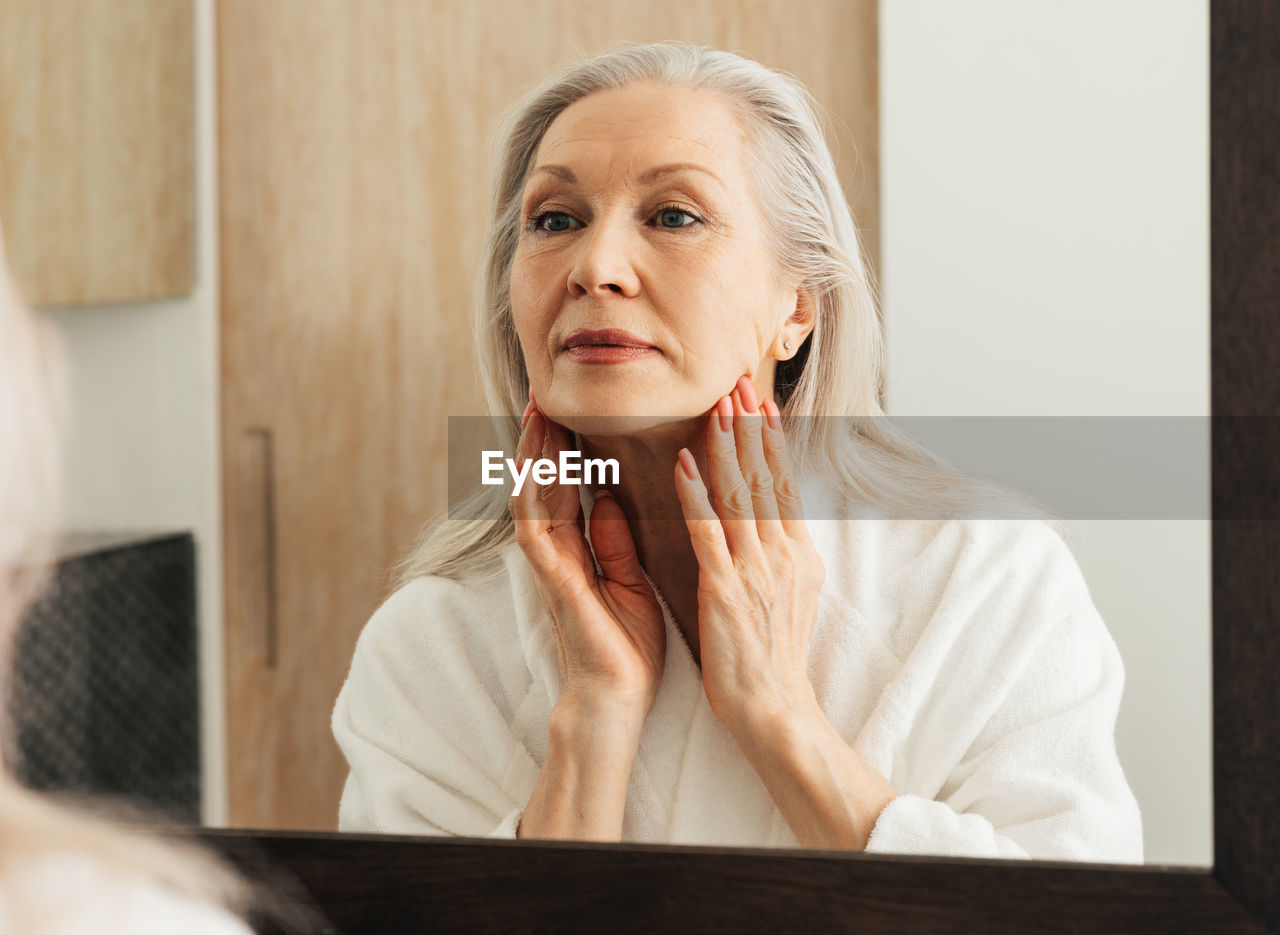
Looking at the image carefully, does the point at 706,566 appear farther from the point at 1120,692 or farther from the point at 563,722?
the point at 1120,692

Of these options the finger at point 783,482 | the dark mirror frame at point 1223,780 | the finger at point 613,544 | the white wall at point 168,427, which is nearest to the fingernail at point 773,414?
the finger at point 783,482

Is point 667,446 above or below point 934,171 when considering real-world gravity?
below

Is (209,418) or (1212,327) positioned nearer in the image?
(1212,327)

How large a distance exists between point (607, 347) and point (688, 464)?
8cm

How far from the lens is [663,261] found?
0.58m

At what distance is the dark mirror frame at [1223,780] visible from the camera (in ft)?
1.72

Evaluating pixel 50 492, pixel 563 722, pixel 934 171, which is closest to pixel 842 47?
pixel 934 171

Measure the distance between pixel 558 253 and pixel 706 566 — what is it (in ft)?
0.65

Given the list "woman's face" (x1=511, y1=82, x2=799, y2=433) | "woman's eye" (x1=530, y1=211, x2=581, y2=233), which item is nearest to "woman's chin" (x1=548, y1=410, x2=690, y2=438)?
"woman's face" (x1=511, y1=82, x2=799, y2=433)

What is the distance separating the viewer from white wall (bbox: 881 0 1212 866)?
543 mm

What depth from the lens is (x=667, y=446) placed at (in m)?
0.59

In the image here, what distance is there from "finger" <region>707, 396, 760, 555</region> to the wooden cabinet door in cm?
15

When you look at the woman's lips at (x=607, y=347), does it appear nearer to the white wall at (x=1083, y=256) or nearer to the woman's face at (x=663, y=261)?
the woman's face at (x=663, y=261)

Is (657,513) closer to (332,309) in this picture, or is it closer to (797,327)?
(797,327)
